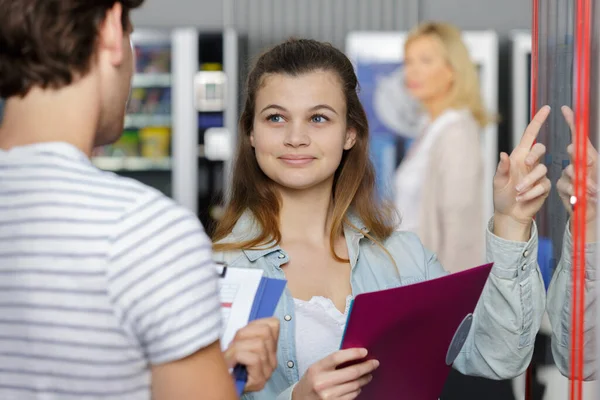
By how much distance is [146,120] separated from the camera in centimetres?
507

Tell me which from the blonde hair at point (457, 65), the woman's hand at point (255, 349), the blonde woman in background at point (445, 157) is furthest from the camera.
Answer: the blonde hair at point (457, 65)

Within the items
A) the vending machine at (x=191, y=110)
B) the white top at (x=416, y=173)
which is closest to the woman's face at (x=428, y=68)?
the white top at (x=416, y=173)

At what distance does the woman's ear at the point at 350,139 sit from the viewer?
6.15 ft

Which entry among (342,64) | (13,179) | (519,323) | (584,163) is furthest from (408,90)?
(13,179)

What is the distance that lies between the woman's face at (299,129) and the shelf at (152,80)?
335 cm

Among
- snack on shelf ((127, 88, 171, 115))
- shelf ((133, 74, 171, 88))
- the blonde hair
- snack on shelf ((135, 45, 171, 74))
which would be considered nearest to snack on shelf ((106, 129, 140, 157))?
snack on shelf ((127, 88, 171, 115))

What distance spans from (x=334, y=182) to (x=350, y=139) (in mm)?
107

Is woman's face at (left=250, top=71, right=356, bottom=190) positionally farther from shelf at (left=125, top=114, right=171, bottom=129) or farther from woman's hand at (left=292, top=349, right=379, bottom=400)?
shelf at (left=125, top=114, right=171, bottom=129)

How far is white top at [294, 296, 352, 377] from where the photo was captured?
1.65 m

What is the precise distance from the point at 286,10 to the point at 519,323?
3661mm

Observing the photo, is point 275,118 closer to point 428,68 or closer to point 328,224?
point 328,224

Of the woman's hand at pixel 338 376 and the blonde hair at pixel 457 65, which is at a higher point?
the blonde hair at pixel 457 65

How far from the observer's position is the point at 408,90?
4543 millimetres

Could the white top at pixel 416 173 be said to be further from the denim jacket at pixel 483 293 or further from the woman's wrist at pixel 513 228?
the woman's wrist at pixel 513 228
